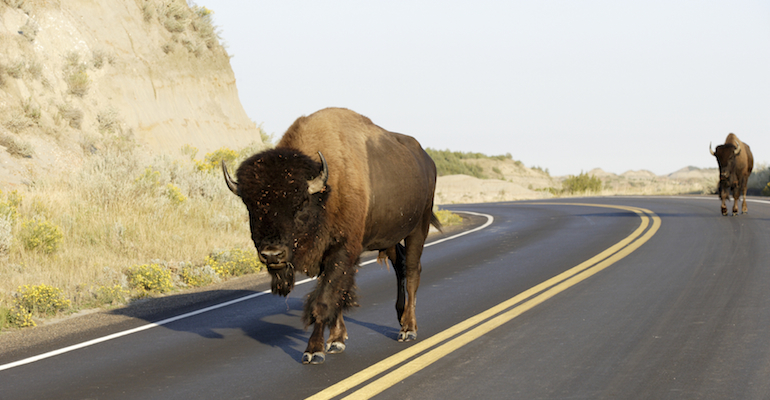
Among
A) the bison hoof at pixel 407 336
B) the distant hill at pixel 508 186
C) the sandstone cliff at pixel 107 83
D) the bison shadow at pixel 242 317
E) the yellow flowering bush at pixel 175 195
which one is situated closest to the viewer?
the bison hoof at pixel 407 336

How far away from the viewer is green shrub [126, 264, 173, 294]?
10523 millimetres

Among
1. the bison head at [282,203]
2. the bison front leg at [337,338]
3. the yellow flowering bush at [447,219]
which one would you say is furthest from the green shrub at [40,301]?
the yellow flowering bush at [447,219]

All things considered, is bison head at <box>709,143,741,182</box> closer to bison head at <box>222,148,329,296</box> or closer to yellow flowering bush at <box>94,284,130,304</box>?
yellow flowering bush at <box>94,284,130,304</box>

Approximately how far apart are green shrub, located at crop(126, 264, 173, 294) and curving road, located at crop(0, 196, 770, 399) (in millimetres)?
1447

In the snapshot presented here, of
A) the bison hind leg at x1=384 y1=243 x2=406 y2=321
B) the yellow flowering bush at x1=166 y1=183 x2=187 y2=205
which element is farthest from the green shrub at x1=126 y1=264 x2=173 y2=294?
the yellow flowering bush at x1=166 y1=183 x2=187 y2=205

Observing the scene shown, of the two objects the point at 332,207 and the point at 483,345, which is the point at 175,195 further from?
the point at 483,345

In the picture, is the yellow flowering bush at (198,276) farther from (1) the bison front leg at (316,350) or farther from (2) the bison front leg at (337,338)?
(1) the bison front leg at (316,350)

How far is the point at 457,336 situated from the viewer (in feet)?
22.7

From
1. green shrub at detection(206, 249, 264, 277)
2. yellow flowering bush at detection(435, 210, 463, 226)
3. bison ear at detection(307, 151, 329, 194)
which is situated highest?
bison ear at detection(307, 151, 329, 194)

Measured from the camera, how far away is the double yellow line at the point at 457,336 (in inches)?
213

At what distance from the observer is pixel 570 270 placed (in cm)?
1085

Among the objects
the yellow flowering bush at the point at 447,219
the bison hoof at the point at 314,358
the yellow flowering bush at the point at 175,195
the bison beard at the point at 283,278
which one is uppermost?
the yellow flowering bush at the point at 175,195

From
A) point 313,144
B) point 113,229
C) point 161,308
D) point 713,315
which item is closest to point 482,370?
point 313,144

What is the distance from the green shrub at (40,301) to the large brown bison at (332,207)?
4566 mm
